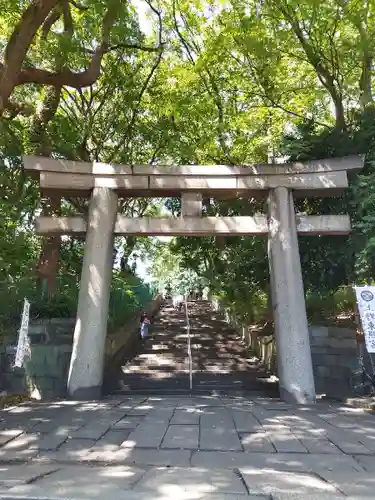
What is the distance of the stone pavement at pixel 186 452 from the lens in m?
3.23

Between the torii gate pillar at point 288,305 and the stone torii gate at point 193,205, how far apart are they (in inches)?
0.8

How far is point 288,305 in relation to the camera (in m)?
7.98

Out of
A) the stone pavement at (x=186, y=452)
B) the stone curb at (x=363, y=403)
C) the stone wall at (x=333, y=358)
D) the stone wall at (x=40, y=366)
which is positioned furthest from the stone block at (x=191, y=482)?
the stone wall at (x=333, y=358)

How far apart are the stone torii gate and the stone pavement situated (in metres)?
2.22

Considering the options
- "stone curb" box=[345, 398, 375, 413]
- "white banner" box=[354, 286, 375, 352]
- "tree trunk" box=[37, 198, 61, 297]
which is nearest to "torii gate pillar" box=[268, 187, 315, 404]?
"stone curb" box=[345, 398, 375, 413]

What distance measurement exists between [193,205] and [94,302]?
2.76 meters

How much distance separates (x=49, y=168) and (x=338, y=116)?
663 cm

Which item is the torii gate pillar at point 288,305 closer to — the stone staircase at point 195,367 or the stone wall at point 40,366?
the stone staircase at point 195,367

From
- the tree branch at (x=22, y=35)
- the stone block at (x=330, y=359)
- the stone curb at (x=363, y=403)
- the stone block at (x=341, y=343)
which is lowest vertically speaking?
the stone curb at (x=363, y=403)

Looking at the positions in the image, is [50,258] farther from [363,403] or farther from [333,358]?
[363,403]

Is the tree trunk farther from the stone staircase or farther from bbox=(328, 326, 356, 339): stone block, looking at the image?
bbox=(328, 326, 356, 339): stone block

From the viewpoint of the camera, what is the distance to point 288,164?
859cm

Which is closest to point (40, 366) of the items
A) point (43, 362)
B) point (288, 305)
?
point (43, 362)

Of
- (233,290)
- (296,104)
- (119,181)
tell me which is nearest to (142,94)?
(296,104)
